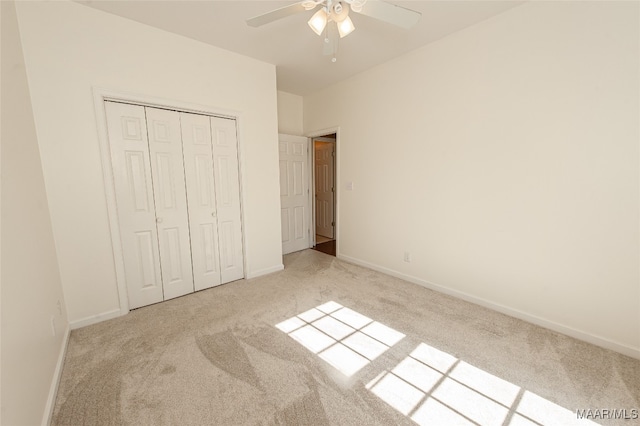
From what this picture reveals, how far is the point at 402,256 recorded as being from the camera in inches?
129

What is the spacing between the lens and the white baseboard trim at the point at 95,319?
2.27 metres

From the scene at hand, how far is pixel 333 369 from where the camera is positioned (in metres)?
1.77

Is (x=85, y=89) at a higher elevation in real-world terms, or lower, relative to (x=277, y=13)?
lower

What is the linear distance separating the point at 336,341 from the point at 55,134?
9.26 ft

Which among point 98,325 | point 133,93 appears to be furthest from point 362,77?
point 98,325

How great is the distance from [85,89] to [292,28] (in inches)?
73.9

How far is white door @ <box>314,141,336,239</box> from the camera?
5109mm

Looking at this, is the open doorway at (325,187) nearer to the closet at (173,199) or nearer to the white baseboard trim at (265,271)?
the white baseboard trim at (265,271)

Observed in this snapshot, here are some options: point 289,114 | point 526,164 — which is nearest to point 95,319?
point 289,114

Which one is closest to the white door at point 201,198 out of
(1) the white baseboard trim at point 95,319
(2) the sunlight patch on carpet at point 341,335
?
(1) the white baseboard trim at point 95,319

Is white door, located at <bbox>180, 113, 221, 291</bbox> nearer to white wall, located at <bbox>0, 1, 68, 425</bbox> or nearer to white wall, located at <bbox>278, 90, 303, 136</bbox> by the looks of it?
white wall, located at <bbox>0, 1, 68, 425</bbox>

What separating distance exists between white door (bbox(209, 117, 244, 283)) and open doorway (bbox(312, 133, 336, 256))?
6.17ft

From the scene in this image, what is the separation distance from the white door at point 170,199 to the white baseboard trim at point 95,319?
0.43m

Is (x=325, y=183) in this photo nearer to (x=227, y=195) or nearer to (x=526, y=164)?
(x=227, y=195)
